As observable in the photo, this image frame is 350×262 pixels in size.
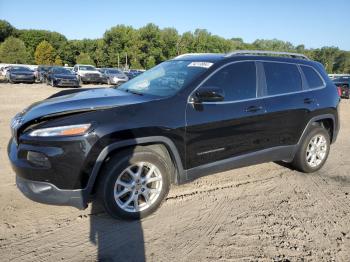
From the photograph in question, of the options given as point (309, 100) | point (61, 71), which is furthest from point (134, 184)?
point (61, 71)

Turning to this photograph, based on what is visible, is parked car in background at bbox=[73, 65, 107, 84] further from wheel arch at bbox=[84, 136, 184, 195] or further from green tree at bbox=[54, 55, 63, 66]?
green tree at bbox=[54, 55, 63, 66]

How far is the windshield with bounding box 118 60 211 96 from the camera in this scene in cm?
419

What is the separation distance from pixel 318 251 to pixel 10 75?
2930 cm

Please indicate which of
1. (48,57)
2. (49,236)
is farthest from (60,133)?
(48,57)

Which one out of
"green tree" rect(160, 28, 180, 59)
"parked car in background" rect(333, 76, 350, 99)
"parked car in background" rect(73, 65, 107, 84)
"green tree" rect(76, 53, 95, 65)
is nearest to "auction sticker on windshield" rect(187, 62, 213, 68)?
"parked car in background" rect(333, 76, 350, 99)

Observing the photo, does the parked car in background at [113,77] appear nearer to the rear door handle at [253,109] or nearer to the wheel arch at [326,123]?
the wheel arch at [326,123]

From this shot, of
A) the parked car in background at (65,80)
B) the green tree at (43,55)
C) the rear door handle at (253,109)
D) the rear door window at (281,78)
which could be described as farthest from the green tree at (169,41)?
the rear door handle at (253,109)

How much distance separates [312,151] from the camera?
5.54 metres

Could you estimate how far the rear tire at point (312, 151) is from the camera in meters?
5.34

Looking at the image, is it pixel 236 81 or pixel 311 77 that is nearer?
pixel 236 81

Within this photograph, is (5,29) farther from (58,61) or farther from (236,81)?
(236,81)

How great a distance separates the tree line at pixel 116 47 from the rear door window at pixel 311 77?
75.1 m

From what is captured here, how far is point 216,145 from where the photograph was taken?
13.8 ft

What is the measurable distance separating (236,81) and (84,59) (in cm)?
8271
